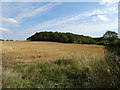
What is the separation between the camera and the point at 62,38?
42.2m

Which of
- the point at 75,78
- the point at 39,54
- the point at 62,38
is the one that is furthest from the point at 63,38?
the point at 75,78

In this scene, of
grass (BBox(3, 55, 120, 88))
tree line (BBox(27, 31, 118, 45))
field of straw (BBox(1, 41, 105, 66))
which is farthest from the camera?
tree line (BBox(27, 31, 118, 45))

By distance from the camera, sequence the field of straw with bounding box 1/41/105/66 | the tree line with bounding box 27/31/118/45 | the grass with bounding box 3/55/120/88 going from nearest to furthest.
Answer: the grass with bounding box 3/55/120/88 → the field of straw with bounding box 1/41/105/66 → the tree line with bounding box 27/31/118/45

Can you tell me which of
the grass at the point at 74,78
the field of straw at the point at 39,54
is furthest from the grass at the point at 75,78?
the field of straw at the point at 39,54

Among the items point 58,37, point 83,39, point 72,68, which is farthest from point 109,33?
point 72,68

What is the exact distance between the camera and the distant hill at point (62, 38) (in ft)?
137

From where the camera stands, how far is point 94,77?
4.17 metres

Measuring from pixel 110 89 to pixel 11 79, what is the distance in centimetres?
275

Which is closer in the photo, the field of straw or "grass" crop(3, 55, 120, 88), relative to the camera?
"grass" crop(3, 55, 120, 88)

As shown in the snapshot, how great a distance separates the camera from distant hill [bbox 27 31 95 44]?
41.7m

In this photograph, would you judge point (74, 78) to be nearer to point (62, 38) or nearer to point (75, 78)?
point (75, 78)

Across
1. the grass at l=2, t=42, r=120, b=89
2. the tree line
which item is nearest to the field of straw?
the grass at l=2, t=42, r=120, b=89

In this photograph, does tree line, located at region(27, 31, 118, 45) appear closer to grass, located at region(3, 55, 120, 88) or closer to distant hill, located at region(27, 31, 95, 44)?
distant hill, located at region(27, 31, 95, 44)

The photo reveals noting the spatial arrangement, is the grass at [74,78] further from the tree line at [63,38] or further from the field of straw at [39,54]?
the tree line at [63,38]
